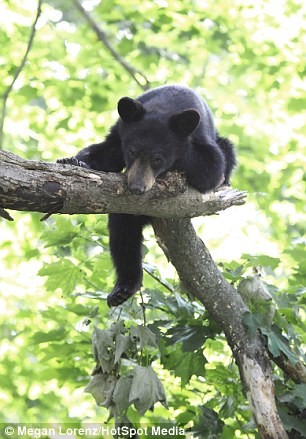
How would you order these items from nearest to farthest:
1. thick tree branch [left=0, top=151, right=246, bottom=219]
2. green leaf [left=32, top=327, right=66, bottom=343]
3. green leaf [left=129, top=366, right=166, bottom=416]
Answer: thick tree branch [left=0, top=151, right=246, bottom=219]
green leaf [left=129, top=366, right=166, bottom=416]
green leaf [left=32, top=327, right=66, bottom=343]

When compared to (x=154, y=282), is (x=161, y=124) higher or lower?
higher

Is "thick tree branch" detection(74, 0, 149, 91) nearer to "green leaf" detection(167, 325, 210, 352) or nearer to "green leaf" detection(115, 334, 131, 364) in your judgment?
"green leaf" detection(167, 325, 210, 352)

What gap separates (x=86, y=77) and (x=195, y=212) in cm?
607

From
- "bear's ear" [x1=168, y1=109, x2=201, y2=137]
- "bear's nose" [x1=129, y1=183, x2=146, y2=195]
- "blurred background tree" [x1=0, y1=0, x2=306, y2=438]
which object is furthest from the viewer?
"blurred background tree" [x1=0, y1=0, x2=306, y2=438]

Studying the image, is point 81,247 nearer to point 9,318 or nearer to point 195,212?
point 195,212

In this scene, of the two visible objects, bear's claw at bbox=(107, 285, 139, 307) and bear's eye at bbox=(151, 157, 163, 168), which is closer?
bear's eye at bbox=(151, 157, 163, 168)

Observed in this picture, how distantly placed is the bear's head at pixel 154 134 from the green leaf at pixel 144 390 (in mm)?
1221

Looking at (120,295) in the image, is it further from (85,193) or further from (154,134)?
(85,193)

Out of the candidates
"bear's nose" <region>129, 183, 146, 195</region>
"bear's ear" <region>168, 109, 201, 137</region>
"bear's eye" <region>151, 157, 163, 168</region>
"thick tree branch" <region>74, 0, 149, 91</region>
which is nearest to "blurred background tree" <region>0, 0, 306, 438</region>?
"thick tree branch" <region>74, 0, 149, 91</region>

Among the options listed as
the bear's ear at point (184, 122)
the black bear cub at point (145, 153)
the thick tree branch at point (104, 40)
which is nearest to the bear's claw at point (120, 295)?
the black bear cub at point (145, 153)

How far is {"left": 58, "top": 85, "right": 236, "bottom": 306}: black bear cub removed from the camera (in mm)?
4082

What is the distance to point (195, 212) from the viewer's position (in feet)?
12.1

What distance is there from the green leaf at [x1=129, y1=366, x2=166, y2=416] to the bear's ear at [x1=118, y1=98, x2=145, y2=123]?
65.6 inches

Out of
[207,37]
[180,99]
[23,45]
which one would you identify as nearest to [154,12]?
[207,37]
